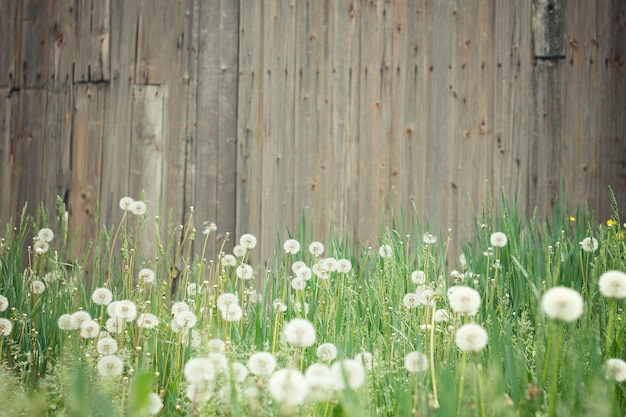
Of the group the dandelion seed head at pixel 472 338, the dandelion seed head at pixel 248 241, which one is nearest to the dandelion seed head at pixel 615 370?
the dandelion seed head at pixel 472 338

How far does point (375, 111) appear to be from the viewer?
162 inches

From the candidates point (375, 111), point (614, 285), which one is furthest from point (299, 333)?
point (375, 111)

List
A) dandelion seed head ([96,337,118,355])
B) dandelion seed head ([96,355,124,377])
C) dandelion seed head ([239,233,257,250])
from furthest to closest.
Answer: dandelion seed head ([239,233,257,250])
dandelion seed head ([96,337,118,355])
dandelion seed head ([96,355,124,377])

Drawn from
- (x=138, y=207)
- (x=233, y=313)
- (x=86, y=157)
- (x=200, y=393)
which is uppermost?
(x=86, y=157)

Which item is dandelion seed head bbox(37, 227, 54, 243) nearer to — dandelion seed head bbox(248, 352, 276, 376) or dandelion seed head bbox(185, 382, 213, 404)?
dandelion seed head bbox(185, 382, 213, 404)

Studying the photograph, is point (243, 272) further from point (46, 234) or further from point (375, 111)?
point (375, 111)

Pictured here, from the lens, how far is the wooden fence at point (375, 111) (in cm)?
409

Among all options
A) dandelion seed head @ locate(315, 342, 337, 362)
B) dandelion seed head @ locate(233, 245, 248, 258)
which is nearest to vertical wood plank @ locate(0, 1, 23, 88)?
dandelion seed head @ locate(233, 245, 248, 258)

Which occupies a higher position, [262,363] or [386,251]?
[386,251]

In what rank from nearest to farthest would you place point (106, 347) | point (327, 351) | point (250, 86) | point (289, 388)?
point (289, 388), point (327, 351), point (106, 347), point (250, 86)

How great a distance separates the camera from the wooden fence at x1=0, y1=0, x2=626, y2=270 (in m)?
4.09

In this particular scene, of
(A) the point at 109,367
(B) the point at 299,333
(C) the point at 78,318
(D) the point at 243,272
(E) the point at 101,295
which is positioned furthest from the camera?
(D) the point at 243,272

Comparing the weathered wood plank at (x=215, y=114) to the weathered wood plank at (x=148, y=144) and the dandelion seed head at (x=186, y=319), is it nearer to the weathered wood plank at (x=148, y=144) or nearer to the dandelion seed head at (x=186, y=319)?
the weathered wood plank at (x=148, y=144)

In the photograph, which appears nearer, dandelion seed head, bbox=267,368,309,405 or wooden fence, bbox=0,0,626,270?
dandelion seed head, bbox=267,368,309,405
